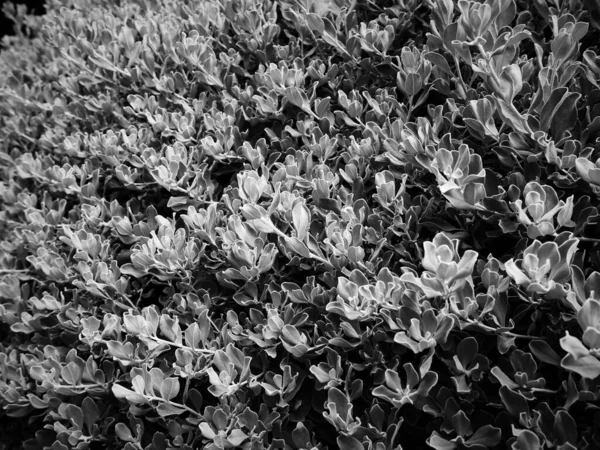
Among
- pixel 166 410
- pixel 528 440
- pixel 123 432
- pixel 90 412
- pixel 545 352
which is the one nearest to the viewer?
pixel 528 440

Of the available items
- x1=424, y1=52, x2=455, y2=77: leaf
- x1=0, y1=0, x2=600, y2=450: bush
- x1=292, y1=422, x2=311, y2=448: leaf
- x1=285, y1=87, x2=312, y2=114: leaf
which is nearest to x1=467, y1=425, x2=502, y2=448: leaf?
x1=0, y1=0, x2=600, y2=450: bush

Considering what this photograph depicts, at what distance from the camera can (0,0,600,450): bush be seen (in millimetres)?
1337

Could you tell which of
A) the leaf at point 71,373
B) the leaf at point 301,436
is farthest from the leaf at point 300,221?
the leaf at point 71,373

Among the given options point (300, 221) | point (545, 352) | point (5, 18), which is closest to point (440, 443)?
point (545, 352)

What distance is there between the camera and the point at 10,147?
3.13 metres

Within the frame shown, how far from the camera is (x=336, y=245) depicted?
1.53m

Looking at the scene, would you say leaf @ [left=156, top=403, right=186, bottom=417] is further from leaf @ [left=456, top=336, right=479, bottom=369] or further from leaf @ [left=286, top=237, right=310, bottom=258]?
leaf @ [left=456, top=336, right=479, bottom=369]

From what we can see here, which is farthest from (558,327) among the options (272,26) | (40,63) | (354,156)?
(40,63)

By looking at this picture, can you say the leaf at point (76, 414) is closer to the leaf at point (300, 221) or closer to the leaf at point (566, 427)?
the leaf at point (300, 221)

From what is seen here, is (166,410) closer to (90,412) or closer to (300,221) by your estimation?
(90,412)

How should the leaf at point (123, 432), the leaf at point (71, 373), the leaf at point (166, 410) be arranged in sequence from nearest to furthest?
1. the leaf at point (166, 410)
2. the leaf at point (123, 432)
3. the leaf at point (71, 373)

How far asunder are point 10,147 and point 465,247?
2.69 meters

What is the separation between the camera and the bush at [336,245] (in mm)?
1337

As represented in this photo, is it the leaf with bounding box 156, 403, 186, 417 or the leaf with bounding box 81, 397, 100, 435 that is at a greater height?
the leaf with bounding box 156, 403, 186, 417
